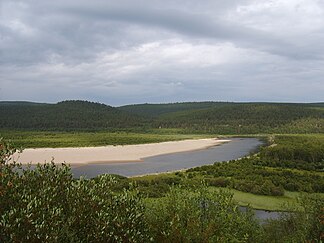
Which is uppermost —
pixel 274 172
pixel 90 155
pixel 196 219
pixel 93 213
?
pixel 93 213

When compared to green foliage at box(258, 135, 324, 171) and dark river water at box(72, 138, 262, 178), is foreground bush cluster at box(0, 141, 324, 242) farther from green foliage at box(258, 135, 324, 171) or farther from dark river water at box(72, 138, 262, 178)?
green foliage at box(258, 135, 324, 171)

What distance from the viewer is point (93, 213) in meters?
17.2

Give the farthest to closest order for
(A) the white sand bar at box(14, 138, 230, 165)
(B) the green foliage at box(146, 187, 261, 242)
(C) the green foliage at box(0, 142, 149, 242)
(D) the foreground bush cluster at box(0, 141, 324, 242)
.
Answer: (A) the white sand bar at box(14, 138, 230, 165) < (B) the green foliage at box(146, 187, 261, 242) < (D) the foreground bush cluster at box(0, 141, 324, 242) < (C) the green foliage at box(0, 142, 149, 242)

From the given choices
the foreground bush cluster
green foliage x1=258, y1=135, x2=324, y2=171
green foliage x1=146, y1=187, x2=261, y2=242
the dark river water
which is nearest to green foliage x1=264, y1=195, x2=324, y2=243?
the foreground bush cluster

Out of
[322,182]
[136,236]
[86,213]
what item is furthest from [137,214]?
[322,182]

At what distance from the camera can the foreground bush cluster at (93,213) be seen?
14.7 m

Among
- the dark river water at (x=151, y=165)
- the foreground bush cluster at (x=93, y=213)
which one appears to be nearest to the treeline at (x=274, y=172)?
the dark river water at (x=151, y=165)

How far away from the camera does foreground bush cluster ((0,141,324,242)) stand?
48.3ft

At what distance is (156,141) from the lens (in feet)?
620

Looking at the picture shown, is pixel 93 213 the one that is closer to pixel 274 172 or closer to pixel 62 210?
pixel 62 210

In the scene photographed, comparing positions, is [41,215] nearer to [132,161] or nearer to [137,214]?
[137,214]

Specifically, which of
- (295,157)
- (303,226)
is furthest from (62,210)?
(295,157)

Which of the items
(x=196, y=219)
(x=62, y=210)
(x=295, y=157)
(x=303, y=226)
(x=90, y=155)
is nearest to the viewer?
(x=62, y=210)

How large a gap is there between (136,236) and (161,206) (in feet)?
20.5
